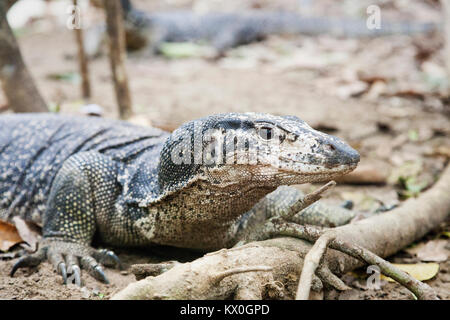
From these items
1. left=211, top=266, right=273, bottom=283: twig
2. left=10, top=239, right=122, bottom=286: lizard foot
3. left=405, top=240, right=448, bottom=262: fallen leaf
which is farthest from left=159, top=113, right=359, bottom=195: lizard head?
left=405, top=240, right=448, bottom=262: fallen leaf

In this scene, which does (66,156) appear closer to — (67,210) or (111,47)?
(67,210)

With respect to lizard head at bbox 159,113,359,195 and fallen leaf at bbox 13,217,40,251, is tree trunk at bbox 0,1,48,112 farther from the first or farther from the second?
lizard head at bbox 159,113,359,195

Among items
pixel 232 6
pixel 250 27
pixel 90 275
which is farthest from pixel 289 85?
pixel 232 6

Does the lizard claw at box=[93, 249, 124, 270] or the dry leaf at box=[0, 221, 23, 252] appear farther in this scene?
the dry leaf at box=[0, 221, 23, 252]

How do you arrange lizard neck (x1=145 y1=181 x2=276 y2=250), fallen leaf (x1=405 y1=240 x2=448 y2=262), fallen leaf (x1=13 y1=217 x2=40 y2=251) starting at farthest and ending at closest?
fallen leaf (x1=13 y1=217 x2=40 y2=251)
fallen leaf (x1=405 y1=240 x2=448 y2=262)
lizard neck (x1=145 y1=181 x2=276 y2=250)

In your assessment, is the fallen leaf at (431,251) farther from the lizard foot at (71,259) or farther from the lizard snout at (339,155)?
the lizard foot at (71,259)

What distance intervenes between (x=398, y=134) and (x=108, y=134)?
4.18m

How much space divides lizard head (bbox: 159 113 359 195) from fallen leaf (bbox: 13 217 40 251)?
58.9 inches

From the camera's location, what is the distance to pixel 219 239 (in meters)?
3.73

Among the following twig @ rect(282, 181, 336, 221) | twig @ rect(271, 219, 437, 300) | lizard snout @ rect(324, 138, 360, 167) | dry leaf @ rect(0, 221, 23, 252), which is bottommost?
dry leaf @ rect(0, 221, 23, 252)

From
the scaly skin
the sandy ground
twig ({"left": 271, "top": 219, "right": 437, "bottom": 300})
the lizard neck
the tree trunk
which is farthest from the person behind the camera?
the tree trunk

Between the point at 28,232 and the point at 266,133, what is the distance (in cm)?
240

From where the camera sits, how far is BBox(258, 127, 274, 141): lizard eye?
3109mm

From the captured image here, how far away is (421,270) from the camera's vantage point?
363cm
